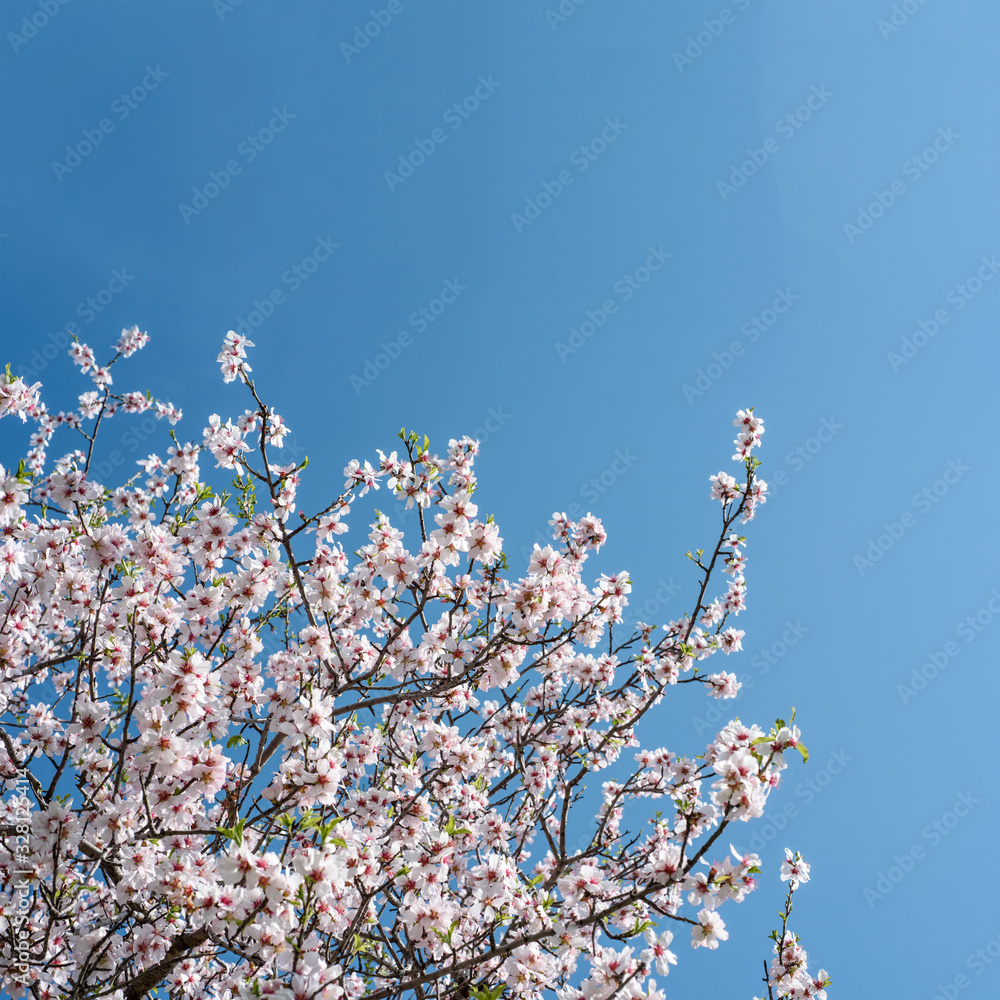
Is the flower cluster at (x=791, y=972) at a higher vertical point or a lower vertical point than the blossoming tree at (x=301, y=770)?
lower

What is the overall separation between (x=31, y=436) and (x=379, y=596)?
347 inches

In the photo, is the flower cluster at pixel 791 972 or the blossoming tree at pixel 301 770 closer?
the blossoming tree at pixel 301 770

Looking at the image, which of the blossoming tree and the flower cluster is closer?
the blossoming tree

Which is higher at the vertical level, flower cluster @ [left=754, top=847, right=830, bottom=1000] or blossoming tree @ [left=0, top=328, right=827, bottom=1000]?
blossoming tree @ [left=0, top=328, right=827, bottom=1000]

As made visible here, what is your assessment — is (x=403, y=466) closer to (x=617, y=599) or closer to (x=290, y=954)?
(x=617, y=599)

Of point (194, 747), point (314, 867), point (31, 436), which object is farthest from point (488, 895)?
point (31, 436)

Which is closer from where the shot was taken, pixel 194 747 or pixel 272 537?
pixel 194 747

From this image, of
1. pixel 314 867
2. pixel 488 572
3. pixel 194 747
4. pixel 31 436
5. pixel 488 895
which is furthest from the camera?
pixel 31 436

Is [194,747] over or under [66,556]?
under

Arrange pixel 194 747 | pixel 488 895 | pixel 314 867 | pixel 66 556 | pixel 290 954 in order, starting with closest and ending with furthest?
pixel 314 867 → pixel 290 954 → pixel 194 747 → pixel 488 895 → pixel 66 556

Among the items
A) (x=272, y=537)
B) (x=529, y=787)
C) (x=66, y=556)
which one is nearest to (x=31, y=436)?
(x=66, y=556)

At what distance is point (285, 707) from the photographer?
4.94 meters

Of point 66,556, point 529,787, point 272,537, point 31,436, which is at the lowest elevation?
point 529,787

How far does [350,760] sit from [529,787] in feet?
6.62
